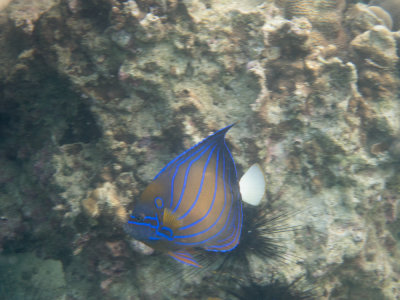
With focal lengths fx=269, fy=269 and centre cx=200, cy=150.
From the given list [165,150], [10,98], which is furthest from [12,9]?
[165,150]

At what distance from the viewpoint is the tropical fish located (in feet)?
5.88

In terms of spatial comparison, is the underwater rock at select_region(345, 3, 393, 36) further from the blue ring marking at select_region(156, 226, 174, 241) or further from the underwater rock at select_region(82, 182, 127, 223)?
the underwater rock at select_region(82, 182, 127, 223)

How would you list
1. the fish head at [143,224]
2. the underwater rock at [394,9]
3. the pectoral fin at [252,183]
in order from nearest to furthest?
the fish head at [143,224] < the pectoral fin at [252,183] < the underwater rock at [394,9]

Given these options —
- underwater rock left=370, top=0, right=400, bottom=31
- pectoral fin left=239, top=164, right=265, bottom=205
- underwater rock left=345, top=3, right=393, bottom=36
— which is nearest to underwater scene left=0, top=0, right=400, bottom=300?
pectoral fin left=239, top=164, right=265, bottom=205

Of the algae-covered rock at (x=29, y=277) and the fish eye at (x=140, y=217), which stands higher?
the fish eye at (x=140, y=217)

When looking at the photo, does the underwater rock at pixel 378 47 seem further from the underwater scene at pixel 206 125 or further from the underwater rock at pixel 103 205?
the underwater rock at pixel 103 205

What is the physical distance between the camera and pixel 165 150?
2.61 metres

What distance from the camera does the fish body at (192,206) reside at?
5.88ft

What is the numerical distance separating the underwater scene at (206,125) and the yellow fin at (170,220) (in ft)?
2.24

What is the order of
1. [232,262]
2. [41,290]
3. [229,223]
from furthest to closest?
[41,290] < [232,262] < [229,223]

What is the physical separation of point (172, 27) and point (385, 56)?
223 centimetres

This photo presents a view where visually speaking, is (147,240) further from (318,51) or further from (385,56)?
(385,56)

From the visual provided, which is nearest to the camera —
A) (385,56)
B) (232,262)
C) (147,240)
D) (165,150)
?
(147,240)

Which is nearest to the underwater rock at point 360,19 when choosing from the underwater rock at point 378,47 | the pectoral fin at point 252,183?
the underwater rock at point 378,47
